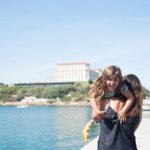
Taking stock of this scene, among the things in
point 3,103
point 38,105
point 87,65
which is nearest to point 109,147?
point 38,105

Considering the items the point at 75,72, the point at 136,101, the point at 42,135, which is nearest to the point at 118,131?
the point at 136,101

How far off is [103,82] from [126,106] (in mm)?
244

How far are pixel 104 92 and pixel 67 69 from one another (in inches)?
6756

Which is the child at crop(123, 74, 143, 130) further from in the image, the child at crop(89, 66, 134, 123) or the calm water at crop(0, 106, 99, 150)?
the calm water at crop(0, 106, 99, 150)

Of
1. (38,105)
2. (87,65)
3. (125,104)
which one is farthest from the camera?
(87,65)

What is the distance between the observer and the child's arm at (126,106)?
3512 millimetres

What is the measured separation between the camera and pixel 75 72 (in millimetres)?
171625

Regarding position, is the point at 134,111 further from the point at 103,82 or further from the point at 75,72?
the point at 75,72

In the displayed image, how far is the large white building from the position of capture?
170m

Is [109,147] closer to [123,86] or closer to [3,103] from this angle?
[123,86]

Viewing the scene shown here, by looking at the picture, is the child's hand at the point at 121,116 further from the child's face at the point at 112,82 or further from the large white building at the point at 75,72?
the large white building at the point at 75,72

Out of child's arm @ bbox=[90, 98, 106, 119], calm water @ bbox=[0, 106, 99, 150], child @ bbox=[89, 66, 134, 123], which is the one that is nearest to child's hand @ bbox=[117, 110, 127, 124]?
child @ bbox=[89, 66, 134, 123]

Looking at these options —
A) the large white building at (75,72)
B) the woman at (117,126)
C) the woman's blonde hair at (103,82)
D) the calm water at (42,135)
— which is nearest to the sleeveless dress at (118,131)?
the woman at (117,126)

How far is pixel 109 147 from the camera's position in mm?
3613
